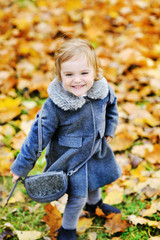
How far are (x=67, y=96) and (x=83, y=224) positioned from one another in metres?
0.98

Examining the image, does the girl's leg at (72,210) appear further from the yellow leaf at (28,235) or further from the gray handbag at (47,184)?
the yellow leaf at (28,235)

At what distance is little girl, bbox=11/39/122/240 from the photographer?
134 centimetres

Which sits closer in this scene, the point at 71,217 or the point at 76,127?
the point at 76,127

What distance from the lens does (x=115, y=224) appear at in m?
1.79

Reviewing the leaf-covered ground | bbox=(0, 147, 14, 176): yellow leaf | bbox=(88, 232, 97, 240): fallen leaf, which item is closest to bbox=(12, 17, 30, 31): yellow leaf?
the leaf-covered ground

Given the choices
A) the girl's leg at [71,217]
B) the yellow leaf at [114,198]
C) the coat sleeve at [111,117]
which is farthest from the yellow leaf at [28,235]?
the coat sleeve at [111,117]

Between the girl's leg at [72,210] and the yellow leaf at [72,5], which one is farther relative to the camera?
the yellow leaf at [72,5]

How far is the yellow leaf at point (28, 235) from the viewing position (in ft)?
5.72

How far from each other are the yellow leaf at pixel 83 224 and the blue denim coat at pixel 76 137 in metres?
0.36

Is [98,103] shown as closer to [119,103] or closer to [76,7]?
[119,103]

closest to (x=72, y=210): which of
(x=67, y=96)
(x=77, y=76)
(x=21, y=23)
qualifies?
(x=67, y=96)

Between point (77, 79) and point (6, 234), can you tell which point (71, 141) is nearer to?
point (77, 79)

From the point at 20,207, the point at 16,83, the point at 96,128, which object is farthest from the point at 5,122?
the point at 96,128

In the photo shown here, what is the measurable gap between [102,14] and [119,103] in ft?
6.13
